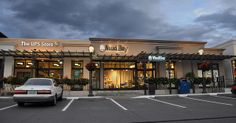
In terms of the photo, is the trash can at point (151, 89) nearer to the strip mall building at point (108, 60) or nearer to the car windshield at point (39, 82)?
the strip mall building at point (108, 60)

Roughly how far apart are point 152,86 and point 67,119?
13.0 m

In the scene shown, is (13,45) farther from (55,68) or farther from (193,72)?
(193,72)

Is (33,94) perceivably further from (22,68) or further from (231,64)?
(231,64)

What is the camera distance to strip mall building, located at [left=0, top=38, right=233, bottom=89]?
20906mm

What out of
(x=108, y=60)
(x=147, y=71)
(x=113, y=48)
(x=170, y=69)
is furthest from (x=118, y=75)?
(x=170, y=69)

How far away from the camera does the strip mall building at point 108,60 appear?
823 inches

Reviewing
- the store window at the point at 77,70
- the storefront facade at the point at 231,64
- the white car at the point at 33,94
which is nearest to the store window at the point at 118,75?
the store window at the point at 77,70

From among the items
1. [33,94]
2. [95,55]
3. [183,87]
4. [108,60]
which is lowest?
[183,87]

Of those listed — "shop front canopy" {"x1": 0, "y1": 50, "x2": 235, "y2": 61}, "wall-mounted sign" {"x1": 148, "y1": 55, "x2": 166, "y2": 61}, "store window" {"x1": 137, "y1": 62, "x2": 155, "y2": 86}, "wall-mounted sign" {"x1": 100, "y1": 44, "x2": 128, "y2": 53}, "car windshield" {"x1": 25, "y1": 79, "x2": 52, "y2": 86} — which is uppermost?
"wall-mounted sign" {"x1": 100, "y1": 44, "x2": 128, "y2": 53}

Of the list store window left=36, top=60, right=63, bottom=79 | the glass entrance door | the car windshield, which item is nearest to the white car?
the car windshield

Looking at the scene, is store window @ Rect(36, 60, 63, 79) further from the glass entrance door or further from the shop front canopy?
the glass entrance door

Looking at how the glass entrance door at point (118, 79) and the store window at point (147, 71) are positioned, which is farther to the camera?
the store window at point (147, 71)

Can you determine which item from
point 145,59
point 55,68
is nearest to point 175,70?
point 145,59

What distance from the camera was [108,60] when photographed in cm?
2273
